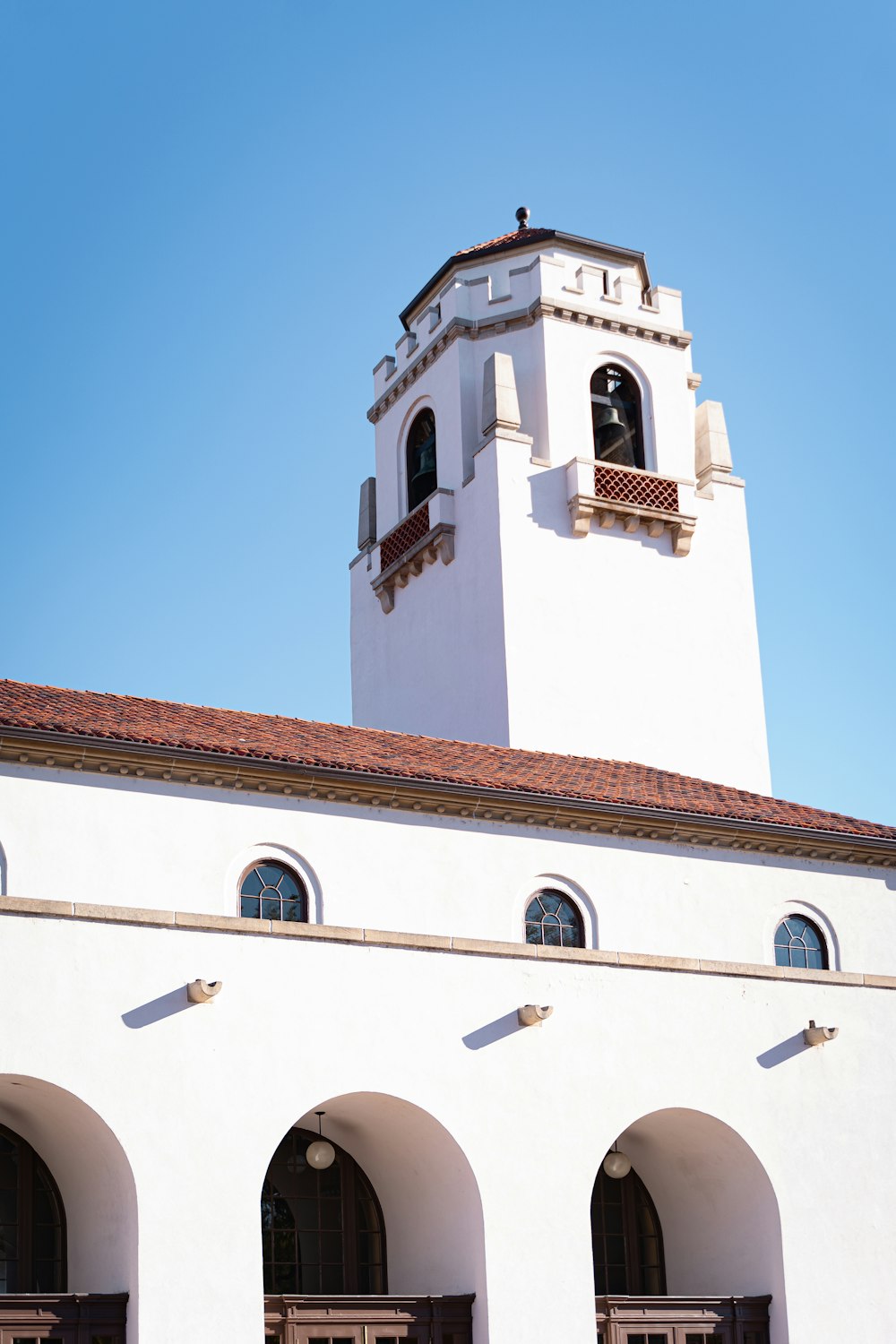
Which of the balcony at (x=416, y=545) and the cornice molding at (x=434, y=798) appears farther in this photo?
the balcony at (x=416, y=545)

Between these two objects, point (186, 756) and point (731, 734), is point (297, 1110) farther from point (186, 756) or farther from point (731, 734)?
point (731, 734)

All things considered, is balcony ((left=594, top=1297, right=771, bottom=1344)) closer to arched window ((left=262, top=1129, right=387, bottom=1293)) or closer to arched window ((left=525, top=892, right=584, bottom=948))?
arched window ((left=262, top=1129, right=387, bottom=1293))

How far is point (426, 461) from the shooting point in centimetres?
3189

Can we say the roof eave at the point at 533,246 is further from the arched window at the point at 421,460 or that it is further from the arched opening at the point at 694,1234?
the arched opening at the point at 694,1234

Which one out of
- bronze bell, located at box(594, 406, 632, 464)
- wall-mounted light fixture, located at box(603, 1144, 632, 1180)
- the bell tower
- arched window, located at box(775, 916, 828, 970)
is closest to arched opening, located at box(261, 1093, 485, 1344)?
wall-mounted light fixture, located at box(603, 1144, 632, 1180)

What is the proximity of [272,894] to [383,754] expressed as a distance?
3.02m

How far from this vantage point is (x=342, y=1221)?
2017cm

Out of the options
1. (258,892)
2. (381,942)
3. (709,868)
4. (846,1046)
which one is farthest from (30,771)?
(846,1046)

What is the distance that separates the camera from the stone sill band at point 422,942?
17.3 metres

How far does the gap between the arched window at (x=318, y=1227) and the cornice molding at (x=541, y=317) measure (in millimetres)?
15691

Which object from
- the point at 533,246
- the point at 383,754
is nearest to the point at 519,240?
the point at 533,246

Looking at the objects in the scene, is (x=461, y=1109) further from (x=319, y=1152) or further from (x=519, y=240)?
(x=519, y=240)

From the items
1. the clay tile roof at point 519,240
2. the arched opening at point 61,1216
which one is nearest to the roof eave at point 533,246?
the clay tile roof at point 519,240

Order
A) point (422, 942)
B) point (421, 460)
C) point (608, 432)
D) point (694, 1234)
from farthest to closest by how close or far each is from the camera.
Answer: point (421, 460) → point (608, 432) → point (694, 1234) → point (422, 942)
